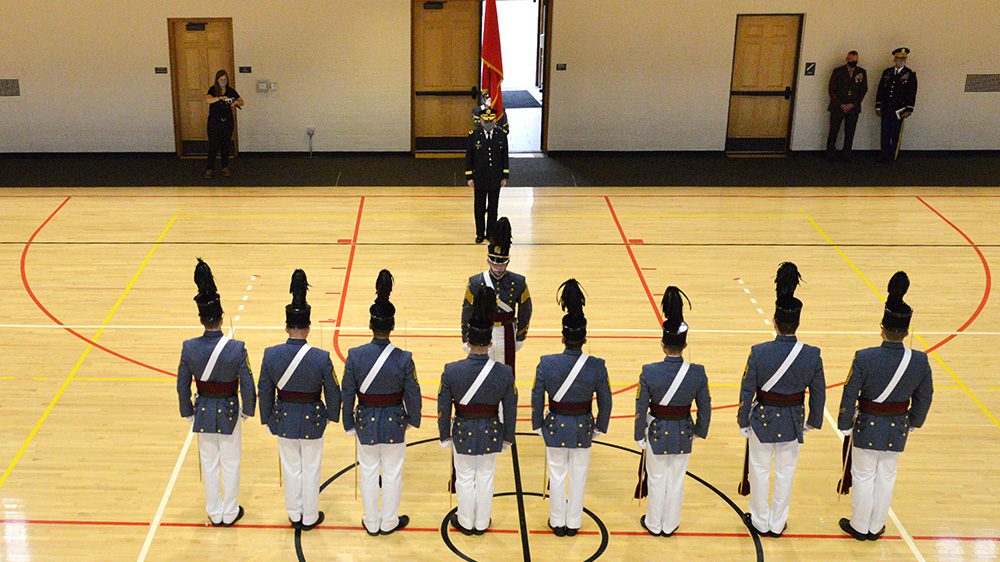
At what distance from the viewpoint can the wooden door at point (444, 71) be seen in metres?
15.1

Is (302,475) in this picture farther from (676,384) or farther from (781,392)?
(781,392)

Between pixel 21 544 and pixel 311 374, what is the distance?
6.46ft

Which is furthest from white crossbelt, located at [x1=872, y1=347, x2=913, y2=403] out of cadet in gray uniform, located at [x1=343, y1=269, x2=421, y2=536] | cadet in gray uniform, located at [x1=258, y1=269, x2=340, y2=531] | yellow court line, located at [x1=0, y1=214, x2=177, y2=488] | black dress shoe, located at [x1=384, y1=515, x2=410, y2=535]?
yellow court line, located at [x1=0, y1=214, x2=177, y2=488]

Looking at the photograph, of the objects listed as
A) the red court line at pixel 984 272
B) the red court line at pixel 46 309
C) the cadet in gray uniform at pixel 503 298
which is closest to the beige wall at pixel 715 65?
the red court line at pixel 984 272

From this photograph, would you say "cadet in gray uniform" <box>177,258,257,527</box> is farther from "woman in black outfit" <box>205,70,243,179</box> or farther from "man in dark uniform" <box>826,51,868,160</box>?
"man in dark uniform" <box>826,51,868,160</box>

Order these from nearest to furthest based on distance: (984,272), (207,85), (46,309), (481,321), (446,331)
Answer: (481,321)
(446,331)
(46,309)
(984,272)
(207,85)

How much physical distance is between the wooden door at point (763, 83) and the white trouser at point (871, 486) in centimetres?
1052

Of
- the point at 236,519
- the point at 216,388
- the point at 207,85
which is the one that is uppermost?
the point at 207,85

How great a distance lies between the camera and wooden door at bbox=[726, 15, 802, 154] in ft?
50.4

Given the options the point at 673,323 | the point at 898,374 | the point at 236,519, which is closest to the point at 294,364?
the point at 236,519

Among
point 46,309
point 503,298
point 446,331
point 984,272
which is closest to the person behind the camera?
point 503,298

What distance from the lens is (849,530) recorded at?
6145 millimetres

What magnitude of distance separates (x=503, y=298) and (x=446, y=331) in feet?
6.78

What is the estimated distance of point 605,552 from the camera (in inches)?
233
